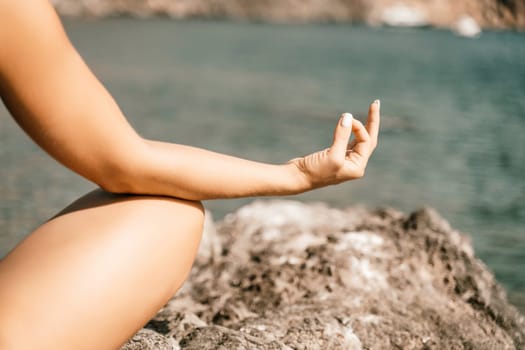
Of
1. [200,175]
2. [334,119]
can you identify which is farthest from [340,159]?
[334,119]

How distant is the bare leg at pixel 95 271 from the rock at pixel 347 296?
0.43 metres

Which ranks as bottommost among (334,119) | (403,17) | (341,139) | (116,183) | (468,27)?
(403,17)

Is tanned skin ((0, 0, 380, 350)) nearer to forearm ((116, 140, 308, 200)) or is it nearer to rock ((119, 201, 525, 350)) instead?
forearm ((116, 140, 308, 200))

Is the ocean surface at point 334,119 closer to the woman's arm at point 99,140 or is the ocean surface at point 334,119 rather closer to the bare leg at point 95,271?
the woman's arm at point 99,140

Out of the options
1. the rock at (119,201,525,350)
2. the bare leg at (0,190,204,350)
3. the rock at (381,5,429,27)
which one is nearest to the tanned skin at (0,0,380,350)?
the bare leg at (0,190,204,350)

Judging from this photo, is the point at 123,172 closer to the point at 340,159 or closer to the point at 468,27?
the point at 340,159

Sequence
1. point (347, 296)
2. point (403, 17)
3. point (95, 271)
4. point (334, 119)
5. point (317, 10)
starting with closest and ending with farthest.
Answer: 1. point (95, 271)
2. point (347, 296)
3. point (334, 119)
4. point (403, 17)
5. point (317, 10)

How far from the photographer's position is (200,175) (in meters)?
1.42

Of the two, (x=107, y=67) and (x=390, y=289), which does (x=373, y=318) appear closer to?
(x=390, y=289)

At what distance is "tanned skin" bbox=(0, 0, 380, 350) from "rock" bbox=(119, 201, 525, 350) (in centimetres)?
45

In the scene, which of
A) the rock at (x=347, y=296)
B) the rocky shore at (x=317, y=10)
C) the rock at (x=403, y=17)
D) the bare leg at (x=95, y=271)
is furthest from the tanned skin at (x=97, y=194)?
the rock at (x=403, y=17)

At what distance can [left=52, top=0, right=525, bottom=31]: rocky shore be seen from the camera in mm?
46969

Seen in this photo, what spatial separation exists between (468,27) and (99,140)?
149 ft

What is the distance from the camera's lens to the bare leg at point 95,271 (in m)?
1.24
